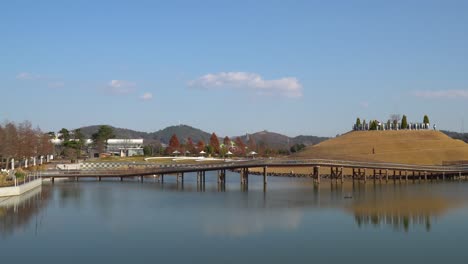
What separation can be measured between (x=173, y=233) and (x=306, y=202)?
59.0 ft

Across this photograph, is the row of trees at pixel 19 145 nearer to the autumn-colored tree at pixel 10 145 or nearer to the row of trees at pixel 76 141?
the autumn-colored tree at pixel 10 145

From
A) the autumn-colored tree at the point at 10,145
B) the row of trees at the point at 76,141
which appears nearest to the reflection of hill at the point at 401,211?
the autumn-colored tree at the point at 10,145

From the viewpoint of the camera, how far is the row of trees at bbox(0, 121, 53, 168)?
7362 cm

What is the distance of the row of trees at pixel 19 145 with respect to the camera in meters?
73.6

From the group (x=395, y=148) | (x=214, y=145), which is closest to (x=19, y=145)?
(x=395, y=148)

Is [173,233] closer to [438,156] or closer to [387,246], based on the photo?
[387,246]

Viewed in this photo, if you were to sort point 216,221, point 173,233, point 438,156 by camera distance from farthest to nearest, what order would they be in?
point 438,156
point 216,221
point 173,233

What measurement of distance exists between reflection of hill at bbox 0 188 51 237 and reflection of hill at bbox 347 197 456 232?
71.0 ft

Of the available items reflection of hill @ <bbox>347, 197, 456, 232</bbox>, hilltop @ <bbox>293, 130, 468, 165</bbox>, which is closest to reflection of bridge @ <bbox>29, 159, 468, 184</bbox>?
hilltop @ <bbox>293, 130, 468, 165</bbox>

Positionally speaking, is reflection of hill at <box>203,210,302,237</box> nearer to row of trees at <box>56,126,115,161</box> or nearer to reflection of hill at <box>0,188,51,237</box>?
reflection of hill at <box>0,188,51,237</box>

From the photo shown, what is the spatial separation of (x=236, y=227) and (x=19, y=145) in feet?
168

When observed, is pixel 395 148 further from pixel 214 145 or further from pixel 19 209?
pixel 19 209

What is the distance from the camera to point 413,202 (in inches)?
1909

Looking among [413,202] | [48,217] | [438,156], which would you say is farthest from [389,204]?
[438,156]
